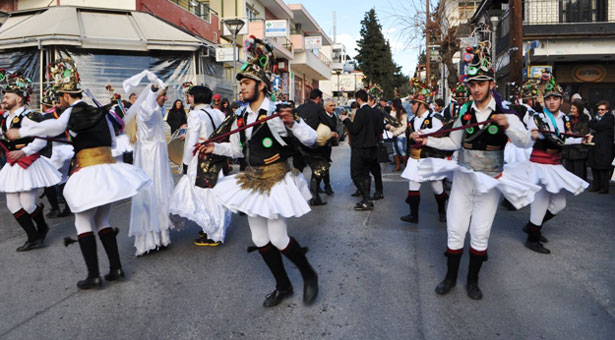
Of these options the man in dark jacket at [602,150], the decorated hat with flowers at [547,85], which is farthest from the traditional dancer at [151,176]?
the man in dark jacket at [602,150]

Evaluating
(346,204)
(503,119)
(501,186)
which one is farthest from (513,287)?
(346,204)

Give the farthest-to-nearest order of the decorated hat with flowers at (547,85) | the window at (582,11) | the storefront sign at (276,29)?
1. the storefront sign at (276,29)
2. the window at (582,11)
3. the decorated hat with flowers at (547,85)

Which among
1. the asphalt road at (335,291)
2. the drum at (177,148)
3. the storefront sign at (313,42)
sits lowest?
the asphalt road at (335,291)

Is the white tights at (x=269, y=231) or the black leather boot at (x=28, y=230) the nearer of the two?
the white tights at (x=269, y=231)

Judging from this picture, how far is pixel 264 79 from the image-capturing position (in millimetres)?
4156

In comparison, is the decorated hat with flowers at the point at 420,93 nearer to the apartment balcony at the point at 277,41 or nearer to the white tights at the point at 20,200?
the white tights at the point at 20,200

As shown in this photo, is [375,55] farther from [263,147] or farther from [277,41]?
[263,147]

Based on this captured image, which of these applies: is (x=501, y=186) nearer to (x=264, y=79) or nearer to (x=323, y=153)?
(x=323, y=153)

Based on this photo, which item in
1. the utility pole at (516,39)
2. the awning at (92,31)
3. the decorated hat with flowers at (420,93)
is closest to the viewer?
the decorated hat with flowers at (420,93)

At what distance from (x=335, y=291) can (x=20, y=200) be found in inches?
164

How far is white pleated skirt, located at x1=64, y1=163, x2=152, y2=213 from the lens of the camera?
4.42 m

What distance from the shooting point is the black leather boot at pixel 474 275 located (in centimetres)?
435

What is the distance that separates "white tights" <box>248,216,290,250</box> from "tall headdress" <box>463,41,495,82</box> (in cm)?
217

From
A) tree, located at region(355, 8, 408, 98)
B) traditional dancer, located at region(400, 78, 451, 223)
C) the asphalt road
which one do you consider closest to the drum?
the asphalt road
